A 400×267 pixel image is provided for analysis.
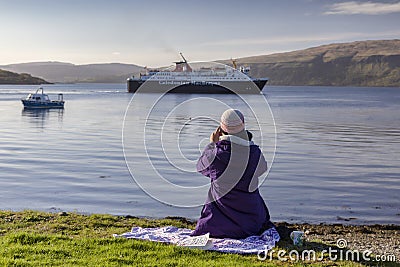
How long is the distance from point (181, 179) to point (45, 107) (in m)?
37.2

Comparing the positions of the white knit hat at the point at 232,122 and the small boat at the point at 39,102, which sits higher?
the white knit hat at the point at 232,122

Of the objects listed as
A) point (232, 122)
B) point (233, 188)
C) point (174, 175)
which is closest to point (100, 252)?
point (233, 188)

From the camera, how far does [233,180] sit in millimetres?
6520

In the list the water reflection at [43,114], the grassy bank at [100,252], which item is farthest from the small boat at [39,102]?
the grassy bank at [100,252]

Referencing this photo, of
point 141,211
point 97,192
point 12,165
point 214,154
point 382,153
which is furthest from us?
point 382,153

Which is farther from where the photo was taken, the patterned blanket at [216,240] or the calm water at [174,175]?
the calm water at [174,175]

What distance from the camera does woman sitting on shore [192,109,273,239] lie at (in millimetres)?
6477

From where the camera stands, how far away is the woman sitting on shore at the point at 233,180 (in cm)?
648

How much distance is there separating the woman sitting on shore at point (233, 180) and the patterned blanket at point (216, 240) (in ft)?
0.57

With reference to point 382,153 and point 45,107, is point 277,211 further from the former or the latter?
point 45,107

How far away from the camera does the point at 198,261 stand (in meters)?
5.51

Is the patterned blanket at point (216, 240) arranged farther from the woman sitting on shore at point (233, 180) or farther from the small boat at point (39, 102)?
the small boat at point (39, 102)

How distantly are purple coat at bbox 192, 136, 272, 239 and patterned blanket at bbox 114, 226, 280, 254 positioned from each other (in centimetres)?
17

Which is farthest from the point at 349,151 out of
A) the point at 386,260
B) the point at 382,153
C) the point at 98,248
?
the point at 98,248
